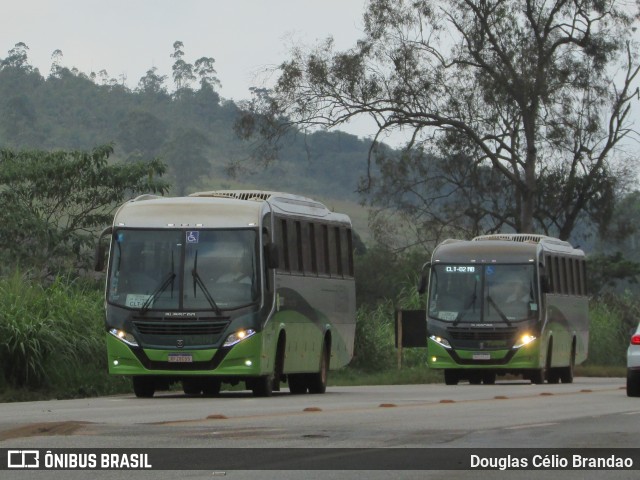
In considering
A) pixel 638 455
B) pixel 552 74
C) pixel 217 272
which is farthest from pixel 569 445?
pixel 552 74

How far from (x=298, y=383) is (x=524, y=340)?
32.4 feet

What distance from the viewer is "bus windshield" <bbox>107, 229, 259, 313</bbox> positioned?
23.2 metres

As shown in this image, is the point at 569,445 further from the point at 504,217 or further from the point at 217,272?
the point at 504,217

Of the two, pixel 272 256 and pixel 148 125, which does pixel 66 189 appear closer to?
pixel 272 256

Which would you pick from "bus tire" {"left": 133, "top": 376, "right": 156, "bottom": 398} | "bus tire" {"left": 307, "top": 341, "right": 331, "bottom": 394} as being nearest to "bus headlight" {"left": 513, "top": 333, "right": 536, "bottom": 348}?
"bus tire" {"left": 307, "top": 341, "right": 331, "bottom": 394}

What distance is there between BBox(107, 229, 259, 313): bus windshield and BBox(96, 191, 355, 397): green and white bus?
0.01 meters

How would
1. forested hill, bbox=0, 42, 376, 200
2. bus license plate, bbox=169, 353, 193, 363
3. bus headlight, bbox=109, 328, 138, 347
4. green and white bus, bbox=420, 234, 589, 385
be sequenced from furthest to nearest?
forested hill, bbox=0, 42, 376, 200, green and white bus, bbox=420, 234, 589, 385, bus headlight, bbox=109, 328, 138, 347, bus license plate, bbox=169, 353, 193, 363

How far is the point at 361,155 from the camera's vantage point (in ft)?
625

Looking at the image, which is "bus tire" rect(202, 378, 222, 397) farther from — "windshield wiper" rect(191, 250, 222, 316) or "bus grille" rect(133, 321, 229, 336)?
"windshield wiper" rect(191, 250, 222, 316)

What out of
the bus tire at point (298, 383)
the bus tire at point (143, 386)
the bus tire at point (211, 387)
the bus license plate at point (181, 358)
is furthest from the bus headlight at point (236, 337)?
the bus tire at point (298, 383)

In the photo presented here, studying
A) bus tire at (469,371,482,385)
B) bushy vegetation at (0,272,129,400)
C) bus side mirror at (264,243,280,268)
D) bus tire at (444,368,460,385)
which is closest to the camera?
bus side mirror at (264,243,280,268)

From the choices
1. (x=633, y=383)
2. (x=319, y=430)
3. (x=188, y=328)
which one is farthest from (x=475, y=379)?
(x=319, y=430)

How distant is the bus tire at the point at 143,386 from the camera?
24250 millimetres

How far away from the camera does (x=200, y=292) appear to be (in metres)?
23.2
